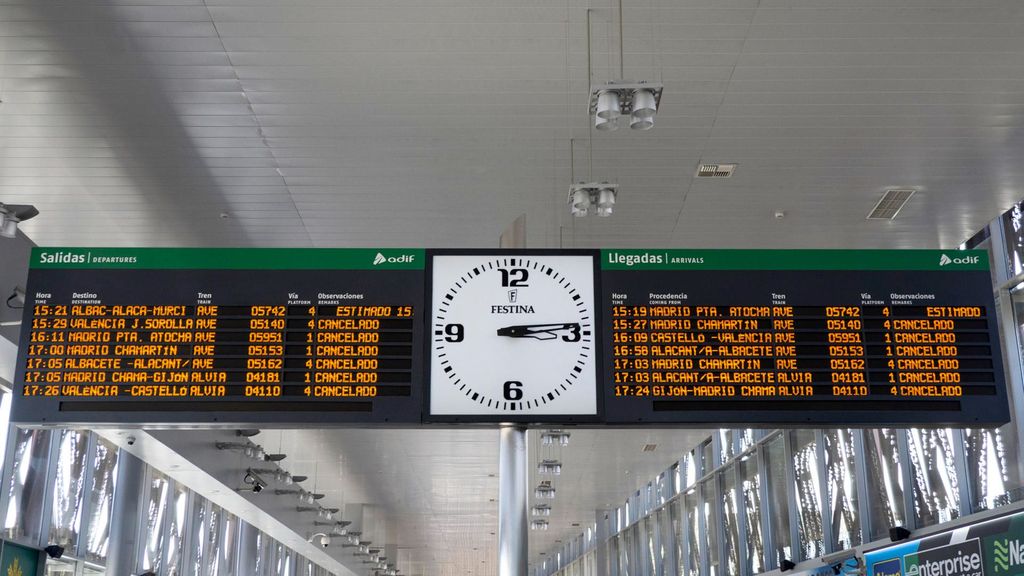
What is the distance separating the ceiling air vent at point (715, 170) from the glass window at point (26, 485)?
800 centimetres

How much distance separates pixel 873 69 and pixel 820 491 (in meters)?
7.20

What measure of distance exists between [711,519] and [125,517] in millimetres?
9905

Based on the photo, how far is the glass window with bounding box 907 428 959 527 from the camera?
9.90 metres

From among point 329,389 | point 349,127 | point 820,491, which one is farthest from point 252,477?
point 329,389

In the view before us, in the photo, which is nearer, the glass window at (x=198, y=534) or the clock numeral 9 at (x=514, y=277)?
the clock numeral 9 at (x=514, y=277)

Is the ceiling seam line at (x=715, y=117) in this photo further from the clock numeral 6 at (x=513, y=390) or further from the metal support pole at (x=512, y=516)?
the metal support pole at (x=512, y=516)

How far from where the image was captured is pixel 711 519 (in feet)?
60.3

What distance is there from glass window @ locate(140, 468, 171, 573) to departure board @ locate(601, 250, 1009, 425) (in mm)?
11682

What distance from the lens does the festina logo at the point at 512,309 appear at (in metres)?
6.12

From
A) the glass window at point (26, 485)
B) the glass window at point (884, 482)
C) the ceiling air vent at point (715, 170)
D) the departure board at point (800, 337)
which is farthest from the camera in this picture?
the glass window at point (26, 485)

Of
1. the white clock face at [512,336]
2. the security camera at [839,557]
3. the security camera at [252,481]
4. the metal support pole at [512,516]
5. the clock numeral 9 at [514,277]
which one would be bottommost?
the metal support pole at [512,516]

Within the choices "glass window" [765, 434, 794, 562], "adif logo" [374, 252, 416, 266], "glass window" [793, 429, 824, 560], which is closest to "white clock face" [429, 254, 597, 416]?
"adif logo" [374, 252, 416, 266]

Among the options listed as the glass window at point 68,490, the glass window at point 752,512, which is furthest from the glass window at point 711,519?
the glass window at point 68,490

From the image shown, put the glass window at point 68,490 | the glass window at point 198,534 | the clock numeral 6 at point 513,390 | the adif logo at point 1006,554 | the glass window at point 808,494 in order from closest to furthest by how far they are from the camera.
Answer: the clock numeral 6 at point 513,390 → the adif logo at point 1006,554 → the glass window at point 68,490 → the glass window at point 808,494 → the glass window at point 198,534
